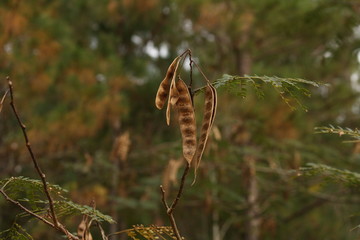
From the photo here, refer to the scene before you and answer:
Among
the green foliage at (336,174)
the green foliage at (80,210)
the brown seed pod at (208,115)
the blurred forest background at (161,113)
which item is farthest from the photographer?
the blurred forest background at (161,113)

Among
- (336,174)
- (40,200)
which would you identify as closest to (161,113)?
(336,174)

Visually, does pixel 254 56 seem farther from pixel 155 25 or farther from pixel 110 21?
pixel 110 21

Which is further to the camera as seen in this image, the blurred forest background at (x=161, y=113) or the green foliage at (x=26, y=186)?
the blurred forest background at (x=161, y=113)

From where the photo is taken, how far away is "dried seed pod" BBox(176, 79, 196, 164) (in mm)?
812

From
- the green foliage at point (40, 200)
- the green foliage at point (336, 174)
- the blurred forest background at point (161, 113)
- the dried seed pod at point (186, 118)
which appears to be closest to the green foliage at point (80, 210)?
the green foliage at point (40, 200)

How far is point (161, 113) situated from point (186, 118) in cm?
566

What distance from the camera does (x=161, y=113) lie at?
21.2 ft

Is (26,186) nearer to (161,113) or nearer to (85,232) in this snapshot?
(85,232)

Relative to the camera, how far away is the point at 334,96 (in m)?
6.66

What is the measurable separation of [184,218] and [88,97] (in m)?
2.88

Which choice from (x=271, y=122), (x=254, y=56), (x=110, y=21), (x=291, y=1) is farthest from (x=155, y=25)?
(x=291, y=1)

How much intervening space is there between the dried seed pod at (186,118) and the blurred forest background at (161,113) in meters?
2.57

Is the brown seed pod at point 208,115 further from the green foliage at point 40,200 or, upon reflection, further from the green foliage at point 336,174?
the green foliage at point 336,174

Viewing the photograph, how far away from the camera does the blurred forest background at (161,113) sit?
4.31 meters
